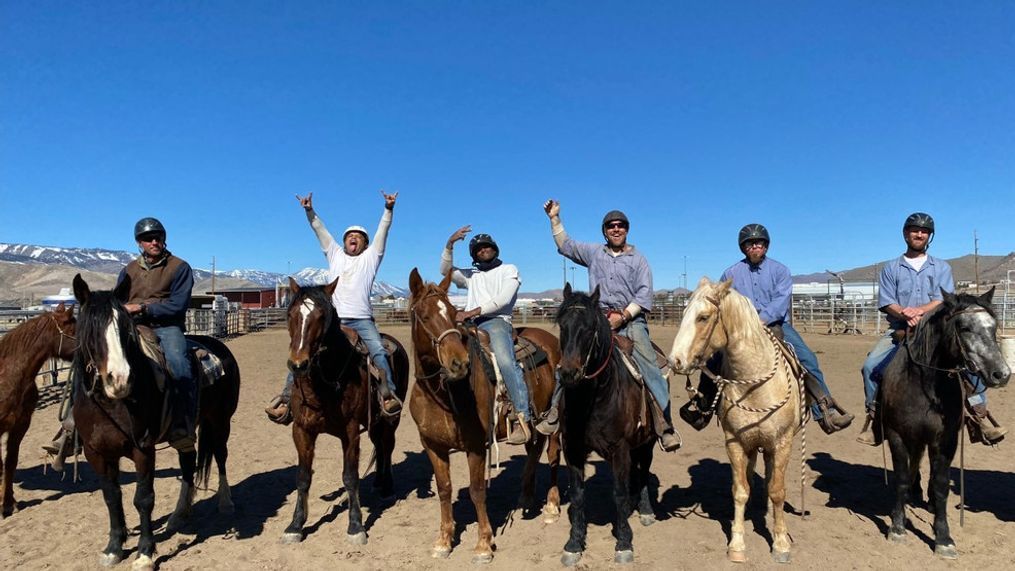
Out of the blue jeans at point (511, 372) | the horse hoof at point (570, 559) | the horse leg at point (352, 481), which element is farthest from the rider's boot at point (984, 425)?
the horse leg at point (352, 481)

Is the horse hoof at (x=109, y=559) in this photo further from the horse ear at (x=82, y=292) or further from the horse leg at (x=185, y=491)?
the horse ear at (x=82, y=292)

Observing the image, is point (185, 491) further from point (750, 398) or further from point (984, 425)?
point (984, 425)

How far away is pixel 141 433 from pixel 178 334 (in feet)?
3.38

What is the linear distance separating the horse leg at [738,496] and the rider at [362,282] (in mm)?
3144

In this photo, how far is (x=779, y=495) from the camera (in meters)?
4.79

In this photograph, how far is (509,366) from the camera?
5406 millimetres

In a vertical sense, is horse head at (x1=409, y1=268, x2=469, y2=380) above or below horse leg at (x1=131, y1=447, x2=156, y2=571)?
above

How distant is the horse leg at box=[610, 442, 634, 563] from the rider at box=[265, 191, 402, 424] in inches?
88.7

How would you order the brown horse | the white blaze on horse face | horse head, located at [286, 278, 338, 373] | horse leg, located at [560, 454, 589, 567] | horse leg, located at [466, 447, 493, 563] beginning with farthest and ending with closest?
the brown horse, horse leg, located at [466, 447, 493, 563], horse leg, located at [560, 454, 589, 567], horse head, located at [286, 278, 338, 373], the white blaze on horse face

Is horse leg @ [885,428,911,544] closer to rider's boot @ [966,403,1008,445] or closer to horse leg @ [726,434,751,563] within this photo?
rider's boot @ [966,403,1008,445]

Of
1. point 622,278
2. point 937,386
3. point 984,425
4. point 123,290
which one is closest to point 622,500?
point 622,278

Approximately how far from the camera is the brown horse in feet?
19.4

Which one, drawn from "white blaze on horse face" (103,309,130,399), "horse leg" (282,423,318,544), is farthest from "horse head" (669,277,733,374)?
"white blaze on horse face" (103,309,130,399)

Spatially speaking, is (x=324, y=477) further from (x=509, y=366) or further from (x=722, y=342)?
(x=722, y=342)
